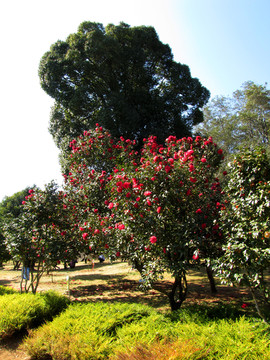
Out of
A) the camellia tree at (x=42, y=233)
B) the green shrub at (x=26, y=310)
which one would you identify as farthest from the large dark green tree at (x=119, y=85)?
the green shrub at (x=26, y=310)

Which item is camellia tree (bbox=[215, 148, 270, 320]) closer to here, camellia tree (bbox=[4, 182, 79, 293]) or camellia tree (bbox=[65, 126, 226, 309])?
camellia tree (bbox=[65, 126, 226, 309])

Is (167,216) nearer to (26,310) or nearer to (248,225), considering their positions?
(248,225)

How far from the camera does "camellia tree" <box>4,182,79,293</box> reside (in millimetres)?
7242

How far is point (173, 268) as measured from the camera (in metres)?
4.33

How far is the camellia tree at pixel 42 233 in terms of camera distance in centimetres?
724

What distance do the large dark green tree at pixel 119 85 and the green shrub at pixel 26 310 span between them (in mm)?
8183

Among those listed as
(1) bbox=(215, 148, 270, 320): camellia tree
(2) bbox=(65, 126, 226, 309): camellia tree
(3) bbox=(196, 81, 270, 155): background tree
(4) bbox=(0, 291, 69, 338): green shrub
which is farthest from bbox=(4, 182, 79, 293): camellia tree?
(3) bbox=(196, 81, 270, 155): background tree

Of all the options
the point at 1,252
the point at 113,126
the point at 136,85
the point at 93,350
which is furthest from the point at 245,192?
the point at 1,252

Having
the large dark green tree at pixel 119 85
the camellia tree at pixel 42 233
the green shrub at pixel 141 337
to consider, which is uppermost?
the large dark green tree at pixel 119 85

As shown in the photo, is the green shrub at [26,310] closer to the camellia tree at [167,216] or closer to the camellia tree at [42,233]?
the camellia tree at [42,233]

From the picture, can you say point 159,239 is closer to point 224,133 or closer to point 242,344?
point 242,344

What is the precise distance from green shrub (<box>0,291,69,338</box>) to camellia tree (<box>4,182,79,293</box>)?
1.46m

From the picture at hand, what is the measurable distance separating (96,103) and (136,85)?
109 inches

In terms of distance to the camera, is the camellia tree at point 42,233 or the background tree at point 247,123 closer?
the camellia tree at point 42,233
